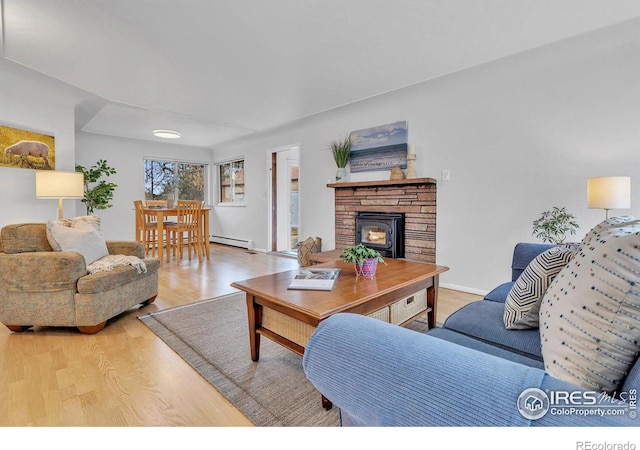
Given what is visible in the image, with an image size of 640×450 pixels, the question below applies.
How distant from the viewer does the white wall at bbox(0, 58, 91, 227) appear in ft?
10.4

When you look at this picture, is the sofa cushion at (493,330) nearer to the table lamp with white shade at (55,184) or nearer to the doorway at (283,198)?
the table lamp with white shade at (55,184)

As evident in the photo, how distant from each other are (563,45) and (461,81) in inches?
33.8

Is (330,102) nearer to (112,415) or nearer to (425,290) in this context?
(425,290)

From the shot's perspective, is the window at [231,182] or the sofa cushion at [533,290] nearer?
the sofa cushion at [533,290]

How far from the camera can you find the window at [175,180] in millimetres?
6469

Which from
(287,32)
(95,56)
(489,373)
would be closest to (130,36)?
(95,56)

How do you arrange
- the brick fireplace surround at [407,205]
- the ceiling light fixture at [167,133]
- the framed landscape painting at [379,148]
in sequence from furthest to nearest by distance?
the ceiling light fixture at [167,133] < the framed landscape painting at [379,148] < the brick fireplace surround at [407,205]

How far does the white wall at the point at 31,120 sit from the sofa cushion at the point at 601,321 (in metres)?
4.35

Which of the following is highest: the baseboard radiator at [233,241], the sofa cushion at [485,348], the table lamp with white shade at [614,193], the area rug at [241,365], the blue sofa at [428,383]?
the table lamp with white shade at [614,193]

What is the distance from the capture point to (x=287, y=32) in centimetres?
232

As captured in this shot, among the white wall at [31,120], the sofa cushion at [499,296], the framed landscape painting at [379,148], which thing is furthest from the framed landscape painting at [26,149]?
the sofa cushion at [499,296]

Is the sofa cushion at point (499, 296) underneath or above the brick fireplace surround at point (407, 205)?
underneath

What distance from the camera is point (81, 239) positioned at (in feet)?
7.88
